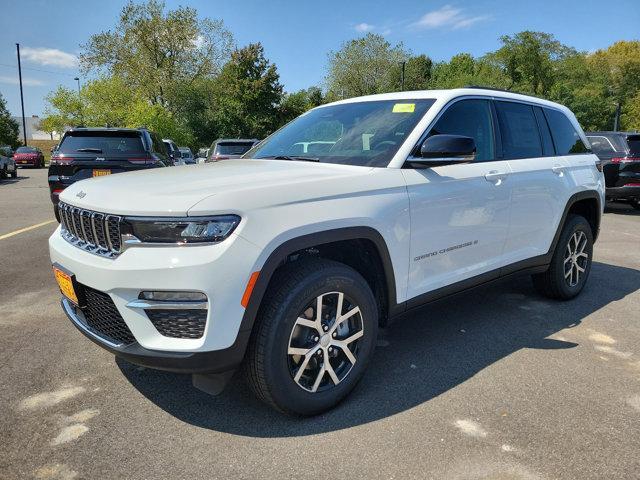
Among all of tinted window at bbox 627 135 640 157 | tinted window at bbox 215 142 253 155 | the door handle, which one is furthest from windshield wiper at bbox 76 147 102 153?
tinted window at bbox 627 135 640 157

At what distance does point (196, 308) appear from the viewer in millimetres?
2305

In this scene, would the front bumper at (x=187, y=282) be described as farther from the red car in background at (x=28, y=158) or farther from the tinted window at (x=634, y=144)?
the red car in background at (x=28, y=158)

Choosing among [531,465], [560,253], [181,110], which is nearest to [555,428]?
[531,465]

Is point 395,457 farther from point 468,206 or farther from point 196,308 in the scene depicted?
point 468,206

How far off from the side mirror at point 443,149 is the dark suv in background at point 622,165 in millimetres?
10130

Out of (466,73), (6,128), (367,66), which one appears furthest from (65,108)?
(466,73)

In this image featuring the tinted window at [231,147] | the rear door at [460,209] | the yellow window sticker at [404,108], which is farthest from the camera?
the tinted window at [231,147]

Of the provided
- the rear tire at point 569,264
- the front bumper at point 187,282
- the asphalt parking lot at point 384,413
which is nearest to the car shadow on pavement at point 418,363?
the asphalt parking lot at point 384,413

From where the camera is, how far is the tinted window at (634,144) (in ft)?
38.3

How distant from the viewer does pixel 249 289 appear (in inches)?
93.2

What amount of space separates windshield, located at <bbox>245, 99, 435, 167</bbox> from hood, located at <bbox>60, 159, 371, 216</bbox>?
207mm

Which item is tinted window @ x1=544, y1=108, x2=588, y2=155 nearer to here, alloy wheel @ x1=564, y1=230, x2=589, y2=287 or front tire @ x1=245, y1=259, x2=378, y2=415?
alloy wheel @ x1=564, y1=230, x2=589, y2=287

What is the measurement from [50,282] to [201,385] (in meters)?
3.44

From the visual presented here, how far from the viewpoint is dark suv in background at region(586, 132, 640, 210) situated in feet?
37.8
